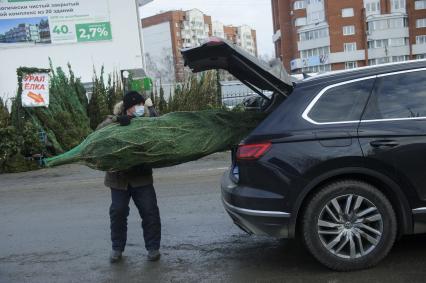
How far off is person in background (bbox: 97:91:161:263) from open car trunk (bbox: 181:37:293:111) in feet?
2.37

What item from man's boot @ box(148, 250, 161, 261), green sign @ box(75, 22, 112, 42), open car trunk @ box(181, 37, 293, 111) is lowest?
man's boot @ box(148, 250, 161, 261)

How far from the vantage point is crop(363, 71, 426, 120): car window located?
432cm

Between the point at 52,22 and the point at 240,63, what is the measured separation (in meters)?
20.2

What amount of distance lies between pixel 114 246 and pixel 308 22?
80.2m

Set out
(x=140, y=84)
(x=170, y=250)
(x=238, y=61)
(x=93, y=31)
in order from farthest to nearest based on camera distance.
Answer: (x=93, y=31)
(x=140, y=84)
(x=170, y=250)
(x=238, y=61)

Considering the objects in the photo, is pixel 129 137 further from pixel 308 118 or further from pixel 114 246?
pixel 308 118

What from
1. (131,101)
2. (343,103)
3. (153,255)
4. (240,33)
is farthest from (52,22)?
(240,33)

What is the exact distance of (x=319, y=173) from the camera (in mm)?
4199

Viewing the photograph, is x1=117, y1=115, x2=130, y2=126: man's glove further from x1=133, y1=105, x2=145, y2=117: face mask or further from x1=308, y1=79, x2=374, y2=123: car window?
x1=308, y1=79, x2=374, y2=123: car window

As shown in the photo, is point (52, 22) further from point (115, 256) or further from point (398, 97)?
point (398, 97)

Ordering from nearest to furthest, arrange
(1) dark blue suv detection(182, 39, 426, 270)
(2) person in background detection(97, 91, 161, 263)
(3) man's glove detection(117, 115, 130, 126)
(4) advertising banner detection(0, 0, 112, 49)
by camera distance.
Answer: (1) dark blue suv detection(182, 39, 426, 270) → (3) man's glove detection(117, 115, 130, 126) → (2) person in background detection(97, 91, 161, 263) → (4) advertising banner detection(0, 0, 112, 49)

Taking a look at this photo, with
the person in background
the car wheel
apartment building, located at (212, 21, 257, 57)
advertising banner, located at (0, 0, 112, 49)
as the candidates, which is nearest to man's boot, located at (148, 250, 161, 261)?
the person in background

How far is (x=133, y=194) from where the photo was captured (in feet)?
16.6

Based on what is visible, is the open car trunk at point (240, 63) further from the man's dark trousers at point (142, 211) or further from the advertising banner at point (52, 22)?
the advertising banner at point (52, 22)
